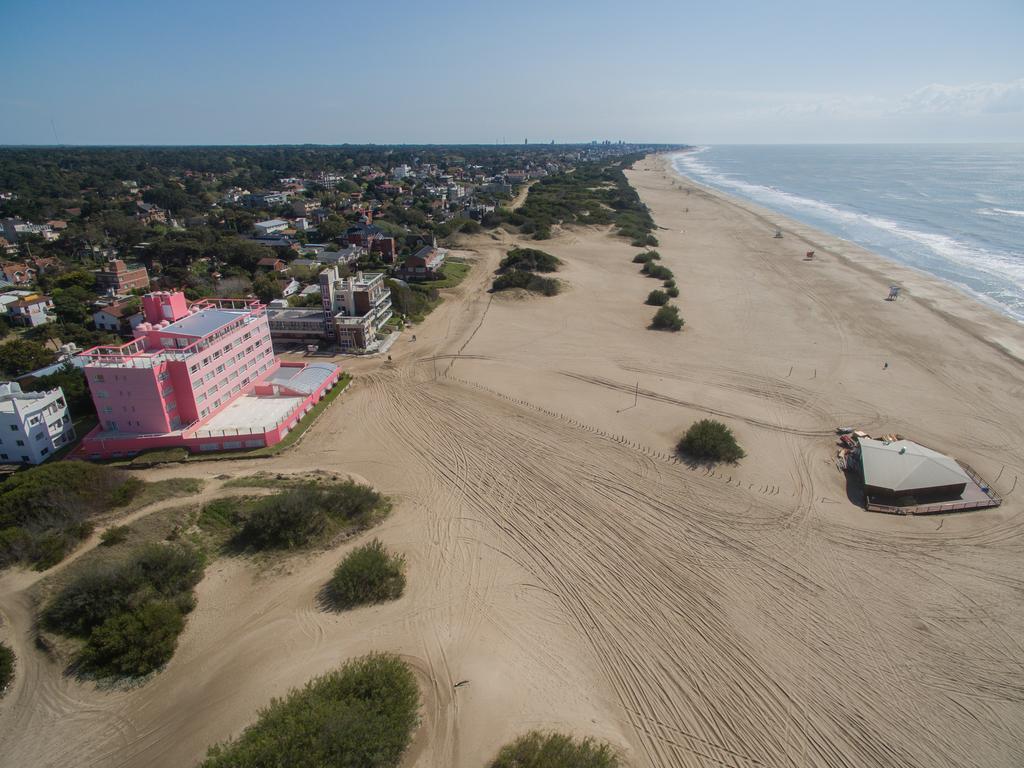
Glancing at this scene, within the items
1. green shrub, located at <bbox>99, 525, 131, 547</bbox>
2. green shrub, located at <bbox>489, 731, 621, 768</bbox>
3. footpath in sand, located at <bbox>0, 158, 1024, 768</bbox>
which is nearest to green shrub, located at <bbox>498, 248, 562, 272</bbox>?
footpath in sand, located at <bbox>0, 158, 1024, 768</bbox>

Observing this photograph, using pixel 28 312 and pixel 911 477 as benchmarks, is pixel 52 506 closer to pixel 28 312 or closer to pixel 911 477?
pixel 28 312

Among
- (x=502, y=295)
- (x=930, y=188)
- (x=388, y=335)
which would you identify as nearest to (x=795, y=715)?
(x=388, y=335)

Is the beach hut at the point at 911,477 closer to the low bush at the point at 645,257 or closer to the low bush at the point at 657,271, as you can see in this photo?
the low bush at the point at 657,271

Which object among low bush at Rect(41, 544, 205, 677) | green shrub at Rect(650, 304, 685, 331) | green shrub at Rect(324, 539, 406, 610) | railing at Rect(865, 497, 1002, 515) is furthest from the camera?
green shrub at Rect(650, 304, 685, 331)

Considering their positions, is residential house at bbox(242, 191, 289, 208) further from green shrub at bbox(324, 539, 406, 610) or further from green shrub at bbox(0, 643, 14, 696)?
green shrub at bbox(324, 539, 406, 610)

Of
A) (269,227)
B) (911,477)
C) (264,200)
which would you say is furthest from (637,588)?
(264,200)
